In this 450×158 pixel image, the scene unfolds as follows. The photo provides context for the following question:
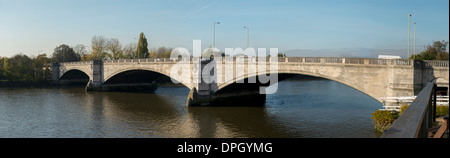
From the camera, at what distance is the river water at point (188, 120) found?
2306 cm

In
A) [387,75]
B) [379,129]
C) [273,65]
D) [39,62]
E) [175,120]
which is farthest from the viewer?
[39,62]

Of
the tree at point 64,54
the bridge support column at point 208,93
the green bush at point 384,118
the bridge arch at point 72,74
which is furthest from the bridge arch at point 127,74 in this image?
the tree at point 64,54

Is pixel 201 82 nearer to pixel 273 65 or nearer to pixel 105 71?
pixel 273 65

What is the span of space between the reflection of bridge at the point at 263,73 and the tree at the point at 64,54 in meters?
39.2

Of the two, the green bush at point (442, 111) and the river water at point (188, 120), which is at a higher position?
the green bush at point (442, 111)

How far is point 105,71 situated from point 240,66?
30.8m

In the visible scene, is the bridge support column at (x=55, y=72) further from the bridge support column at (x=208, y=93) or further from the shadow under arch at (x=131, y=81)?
the bridge support column at (x=208, y=93)

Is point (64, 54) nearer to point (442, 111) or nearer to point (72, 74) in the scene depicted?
point (72, 74)

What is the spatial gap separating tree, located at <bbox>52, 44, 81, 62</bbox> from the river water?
58.7m

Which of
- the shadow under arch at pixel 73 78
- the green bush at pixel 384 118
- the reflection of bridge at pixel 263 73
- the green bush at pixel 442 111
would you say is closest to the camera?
the green bush at pixel 442 111

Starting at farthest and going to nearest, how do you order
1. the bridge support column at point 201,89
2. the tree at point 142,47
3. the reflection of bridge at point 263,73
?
the tree at point 142,47, the bridge support column at point 201,89, the reflection of bridge at point 263,73

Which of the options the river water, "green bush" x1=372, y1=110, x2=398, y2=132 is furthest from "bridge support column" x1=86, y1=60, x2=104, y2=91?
"green bush" x1=372, y1=110, x2=398, y2=132
